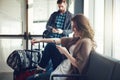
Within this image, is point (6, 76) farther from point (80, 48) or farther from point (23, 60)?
point (80, 48)

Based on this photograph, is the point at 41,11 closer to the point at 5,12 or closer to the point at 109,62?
the point at 5,12

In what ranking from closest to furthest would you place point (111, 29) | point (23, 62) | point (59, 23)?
1. point (111, 29)
2. point (59, 23)
3. point (23, 62)

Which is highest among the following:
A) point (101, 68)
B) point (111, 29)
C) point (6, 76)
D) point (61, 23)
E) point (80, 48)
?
point (61, 23)

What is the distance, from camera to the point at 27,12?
469cm

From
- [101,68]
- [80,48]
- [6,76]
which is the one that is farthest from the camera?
[6,76]

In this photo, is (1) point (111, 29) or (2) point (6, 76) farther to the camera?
(2) point (6, 76)

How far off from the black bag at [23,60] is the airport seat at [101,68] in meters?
1.42

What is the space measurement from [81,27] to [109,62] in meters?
0.62

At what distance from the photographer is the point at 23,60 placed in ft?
11.7

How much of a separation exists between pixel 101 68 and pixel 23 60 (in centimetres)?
191

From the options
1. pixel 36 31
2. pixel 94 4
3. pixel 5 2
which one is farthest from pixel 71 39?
pixel 5 2

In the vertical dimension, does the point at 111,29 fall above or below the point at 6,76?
above

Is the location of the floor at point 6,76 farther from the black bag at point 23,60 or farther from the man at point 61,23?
the man at point 61,23

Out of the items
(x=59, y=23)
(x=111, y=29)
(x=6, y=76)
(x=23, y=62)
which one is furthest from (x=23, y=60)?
(x=111, y=29)
